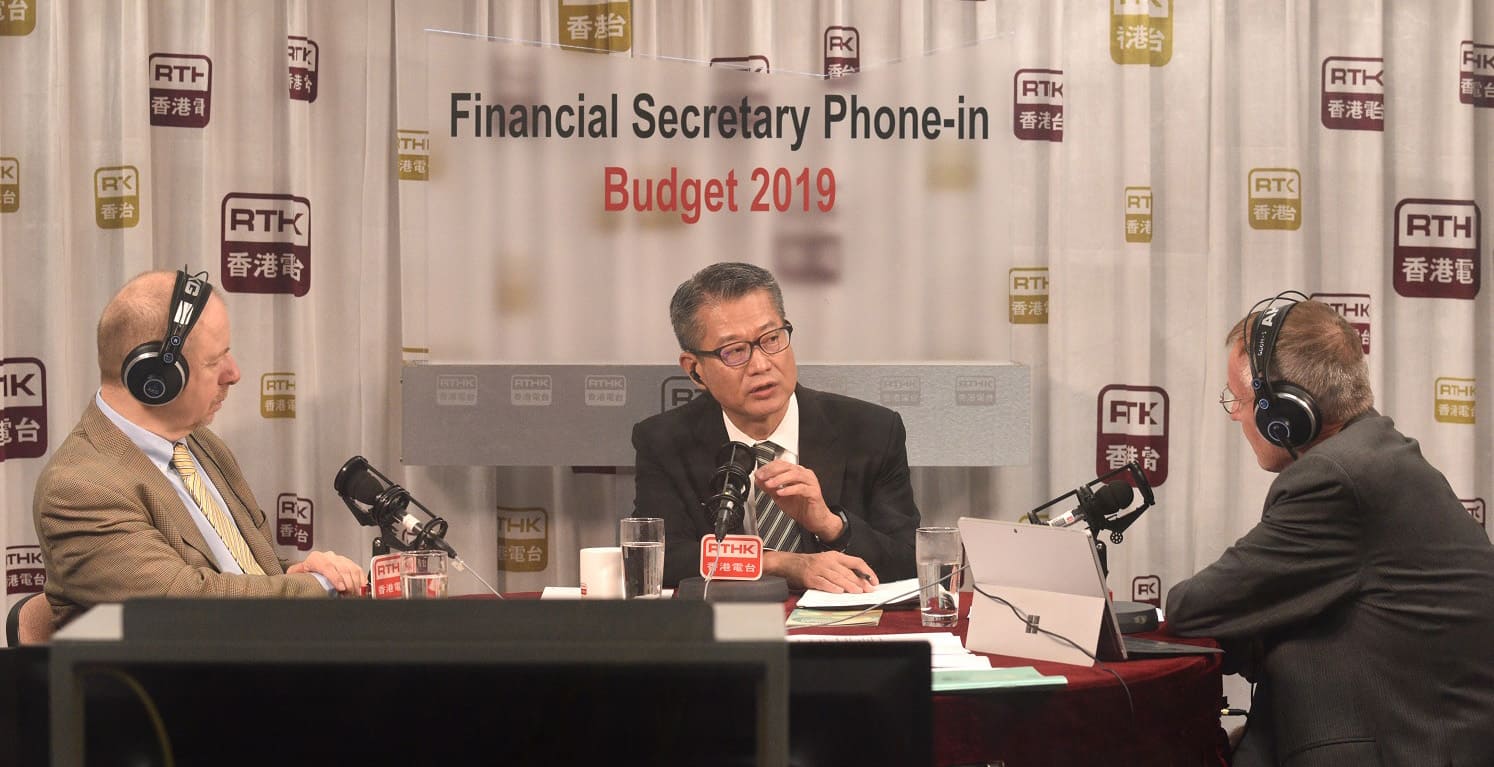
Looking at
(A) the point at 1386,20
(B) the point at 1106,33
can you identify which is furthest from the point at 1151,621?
(A) the point at 1386,20

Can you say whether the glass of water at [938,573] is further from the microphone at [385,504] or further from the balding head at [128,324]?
the balding head at [128,324]

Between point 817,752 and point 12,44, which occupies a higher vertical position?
point 12,44

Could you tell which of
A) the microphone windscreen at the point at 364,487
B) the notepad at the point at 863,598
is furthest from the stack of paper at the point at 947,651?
the microphone windscreen at the point at 364,487

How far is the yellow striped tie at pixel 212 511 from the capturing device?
9.16 ft

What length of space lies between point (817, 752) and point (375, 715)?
1.07 feet

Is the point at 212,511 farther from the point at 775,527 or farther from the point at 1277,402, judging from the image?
the point at 1277,402

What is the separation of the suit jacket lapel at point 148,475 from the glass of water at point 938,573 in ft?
4.84

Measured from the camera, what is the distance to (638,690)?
0.93m

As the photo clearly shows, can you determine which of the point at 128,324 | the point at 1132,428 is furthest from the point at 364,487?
the point at 1132,428

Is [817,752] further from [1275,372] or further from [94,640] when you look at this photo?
[1275,372]

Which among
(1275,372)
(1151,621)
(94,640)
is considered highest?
(1275,372)

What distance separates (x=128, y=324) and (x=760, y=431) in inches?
67.9

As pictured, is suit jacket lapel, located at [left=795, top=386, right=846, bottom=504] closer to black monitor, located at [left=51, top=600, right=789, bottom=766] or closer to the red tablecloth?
the red tablecloth

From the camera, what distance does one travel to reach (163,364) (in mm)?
2660
